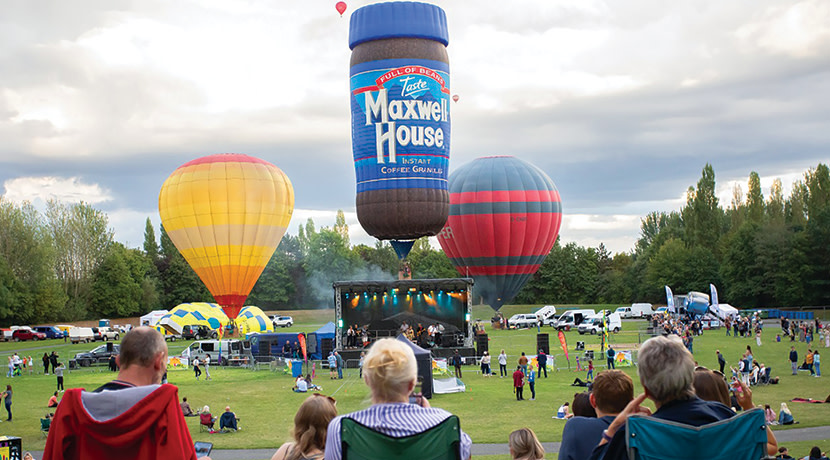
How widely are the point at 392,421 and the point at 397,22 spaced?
1395 inches

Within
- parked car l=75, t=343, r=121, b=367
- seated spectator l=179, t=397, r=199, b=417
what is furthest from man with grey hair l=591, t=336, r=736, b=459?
parked car l=75, t=343, r=121, b=367

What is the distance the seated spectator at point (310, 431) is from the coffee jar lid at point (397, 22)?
34.4 metres

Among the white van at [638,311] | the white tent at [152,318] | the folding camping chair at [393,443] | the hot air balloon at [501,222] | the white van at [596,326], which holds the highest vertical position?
the hot air balloon at [501,222]

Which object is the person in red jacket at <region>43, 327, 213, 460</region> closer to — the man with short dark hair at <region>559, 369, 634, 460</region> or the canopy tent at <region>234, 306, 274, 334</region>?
the man with short dark hair at <region>559, 369, 634, 460</region>

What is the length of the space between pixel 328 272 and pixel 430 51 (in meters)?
59.4

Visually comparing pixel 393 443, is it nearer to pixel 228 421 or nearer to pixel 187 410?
pixel 228 421

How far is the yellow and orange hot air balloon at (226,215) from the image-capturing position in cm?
4369

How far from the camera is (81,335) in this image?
56.4 meters

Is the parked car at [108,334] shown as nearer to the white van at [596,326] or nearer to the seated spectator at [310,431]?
the white van at [596,326]

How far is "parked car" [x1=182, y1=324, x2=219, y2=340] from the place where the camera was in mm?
56031

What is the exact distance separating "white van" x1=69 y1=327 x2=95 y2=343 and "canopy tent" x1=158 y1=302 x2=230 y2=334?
17.4 ft

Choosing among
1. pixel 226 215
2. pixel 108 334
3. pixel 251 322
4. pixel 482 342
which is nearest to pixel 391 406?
pixel 482 342

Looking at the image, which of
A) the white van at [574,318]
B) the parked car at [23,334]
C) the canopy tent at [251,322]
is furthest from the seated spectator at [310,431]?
the parked car at [23,334]

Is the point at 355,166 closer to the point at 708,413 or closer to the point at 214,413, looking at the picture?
the point at 214,413
